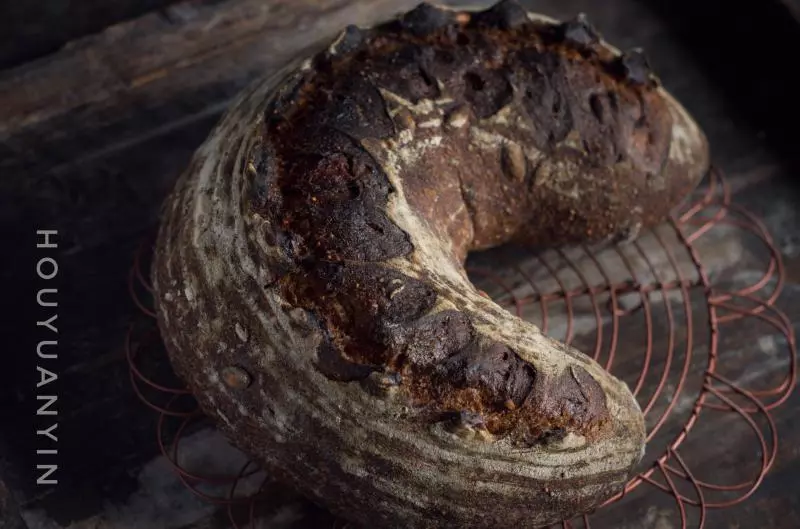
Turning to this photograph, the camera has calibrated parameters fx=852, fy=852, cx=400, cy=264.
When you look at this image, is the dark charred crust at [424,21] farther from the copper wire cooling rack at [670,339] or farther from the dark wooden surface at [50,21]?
the dark wooden surface at [50,21]

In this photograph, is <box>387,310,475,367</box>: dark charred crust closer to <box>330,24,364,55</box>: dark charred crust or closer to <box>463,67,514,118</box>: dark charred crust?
<box>463,67,514,118</box>: dark charred crust

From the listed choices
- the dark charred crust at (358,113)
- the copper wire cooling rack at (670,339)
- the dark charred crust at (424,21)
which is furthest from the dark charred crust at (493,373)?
the dark charred crust at (424,21)

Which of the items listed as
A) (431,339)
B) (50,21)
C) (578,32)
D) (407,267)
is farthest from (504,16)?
(50,21)

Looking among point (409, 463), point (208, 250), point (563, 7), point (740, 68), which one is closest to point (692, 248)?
point (740, 68)

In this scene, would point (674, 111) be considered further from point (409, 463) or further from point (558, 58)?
point (409, 463)

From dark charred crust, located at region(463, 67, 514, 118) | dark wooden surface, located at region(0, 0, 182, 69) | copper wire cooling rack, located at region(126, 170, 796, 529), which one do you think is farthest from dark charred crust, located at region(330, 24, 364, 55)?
dark wooden surface, located at region(0, 0, 182, 69)

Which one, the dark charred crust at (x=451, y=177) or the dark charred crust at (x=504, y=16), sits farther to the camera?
the dark charred crust at (x=504, y=16)

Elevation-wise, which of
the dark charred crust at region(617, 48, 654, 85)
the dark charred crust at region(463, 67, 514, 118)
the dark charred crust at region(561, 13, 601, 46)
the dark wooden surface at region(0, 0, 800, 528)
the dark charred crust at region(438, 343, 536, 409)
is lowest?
the dark wooden surface at region(0, 0, 800, 528)
